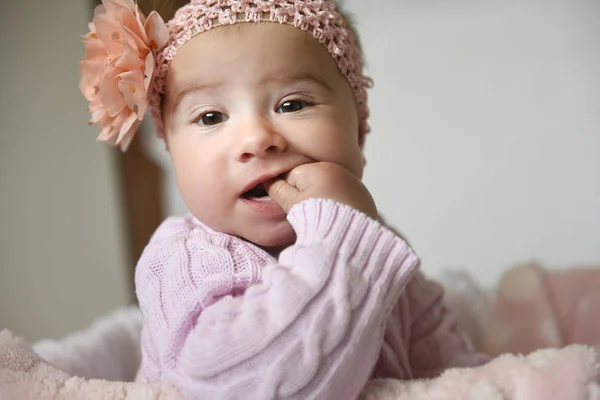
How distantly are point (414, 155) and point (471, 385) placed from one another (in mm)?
405

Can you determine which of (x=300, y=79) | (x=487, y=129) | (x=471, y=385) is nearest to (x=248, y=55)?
(x=300, y=79)

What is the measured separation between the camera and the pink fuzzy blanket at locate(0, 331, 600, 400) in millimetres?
425

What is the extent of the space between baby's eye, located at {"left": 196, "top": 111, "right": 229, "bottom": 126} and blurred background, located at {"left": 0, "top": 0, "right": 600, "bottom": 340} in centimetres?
20

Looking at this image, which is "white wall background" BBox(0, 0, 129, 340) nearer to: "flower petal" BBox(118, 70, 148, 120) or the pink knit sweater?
"flower petal" BBox(118, 70, 148, 120)

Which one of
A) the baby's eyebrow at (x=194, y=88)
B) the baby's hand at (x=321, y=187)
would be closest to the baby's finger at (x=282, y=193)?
the baby's hand at (x=321, y=187)

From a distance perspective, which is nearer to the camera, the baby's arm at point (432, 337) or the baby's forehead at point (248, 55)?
the baby's forehead at point (248, 55)

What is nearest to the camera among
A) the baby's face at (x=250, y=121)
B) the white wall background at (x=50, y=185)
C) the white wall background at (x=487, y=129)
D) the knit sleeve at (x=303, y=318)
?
the knit sleeve at (x=303, y=318)

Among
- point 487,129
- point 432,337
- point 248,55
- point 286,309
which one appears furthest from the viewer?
point 487,129

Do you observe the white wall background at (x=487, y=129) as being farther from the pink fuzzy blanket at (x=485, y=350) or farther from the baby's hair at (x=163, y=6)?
the baby's hair at (x=163, y=6)

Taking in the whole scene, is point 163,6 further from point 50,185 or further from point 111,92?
point 50,185

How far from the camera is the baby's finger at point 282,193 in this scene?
0.49 meters

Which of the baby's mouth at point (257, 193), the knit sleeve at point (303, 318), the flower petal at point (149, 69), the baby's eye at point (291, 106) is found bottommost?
the knit sleeve at point (303, 318)

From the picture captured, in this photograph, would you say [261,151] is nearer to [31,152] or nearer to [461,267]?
[31,152]

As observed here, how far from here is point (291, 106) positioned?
53 centimetres
